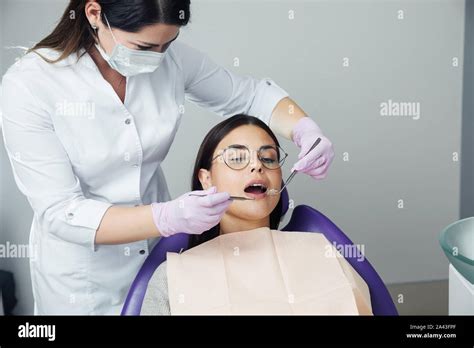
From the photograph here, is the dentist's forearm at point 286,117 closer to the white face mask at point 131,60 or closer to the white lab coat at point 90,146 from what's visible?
the white lab coat at point 90,146

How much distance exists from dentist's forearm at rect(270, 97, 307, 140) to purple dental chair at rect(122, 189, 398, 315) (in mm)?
138

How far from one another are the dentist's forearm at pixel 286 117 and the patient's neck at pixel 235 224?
212mm

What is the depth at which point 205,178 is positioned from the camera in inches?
56.6

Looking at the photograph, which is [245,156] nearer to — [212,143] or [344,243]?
[212,143]

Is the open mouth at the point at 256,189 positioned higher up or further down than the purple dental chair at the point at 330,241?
higher up

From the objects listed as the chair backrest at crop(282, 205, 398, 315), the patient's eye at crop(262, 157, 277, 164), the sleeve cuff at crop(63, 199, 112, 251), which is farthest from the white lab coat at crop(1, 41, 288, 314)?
the chair backrest at crop(282, 205, 398, 315)

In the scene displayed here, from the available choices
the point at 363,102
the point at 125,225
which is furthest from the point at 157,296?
the point at 363,102

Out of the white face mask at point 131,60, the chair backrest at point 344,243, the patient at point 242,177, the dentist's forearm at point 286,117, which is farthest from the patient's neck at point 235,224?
the white face mask at point 131,60

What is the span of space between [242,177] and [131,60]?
13.5 inches

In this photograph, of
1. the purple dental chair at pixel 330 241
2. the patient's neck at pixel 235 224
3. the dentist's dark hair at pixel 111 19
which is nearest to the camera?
the dentist's dark hair at pixel 111 19

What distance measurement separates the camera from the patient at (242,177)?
139 cm

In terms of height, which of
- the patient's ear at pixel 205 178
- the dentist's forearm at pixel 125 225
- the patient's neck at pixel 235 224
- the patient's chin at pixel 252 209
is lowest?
Answer: the patient's neck at pixel 235 224
